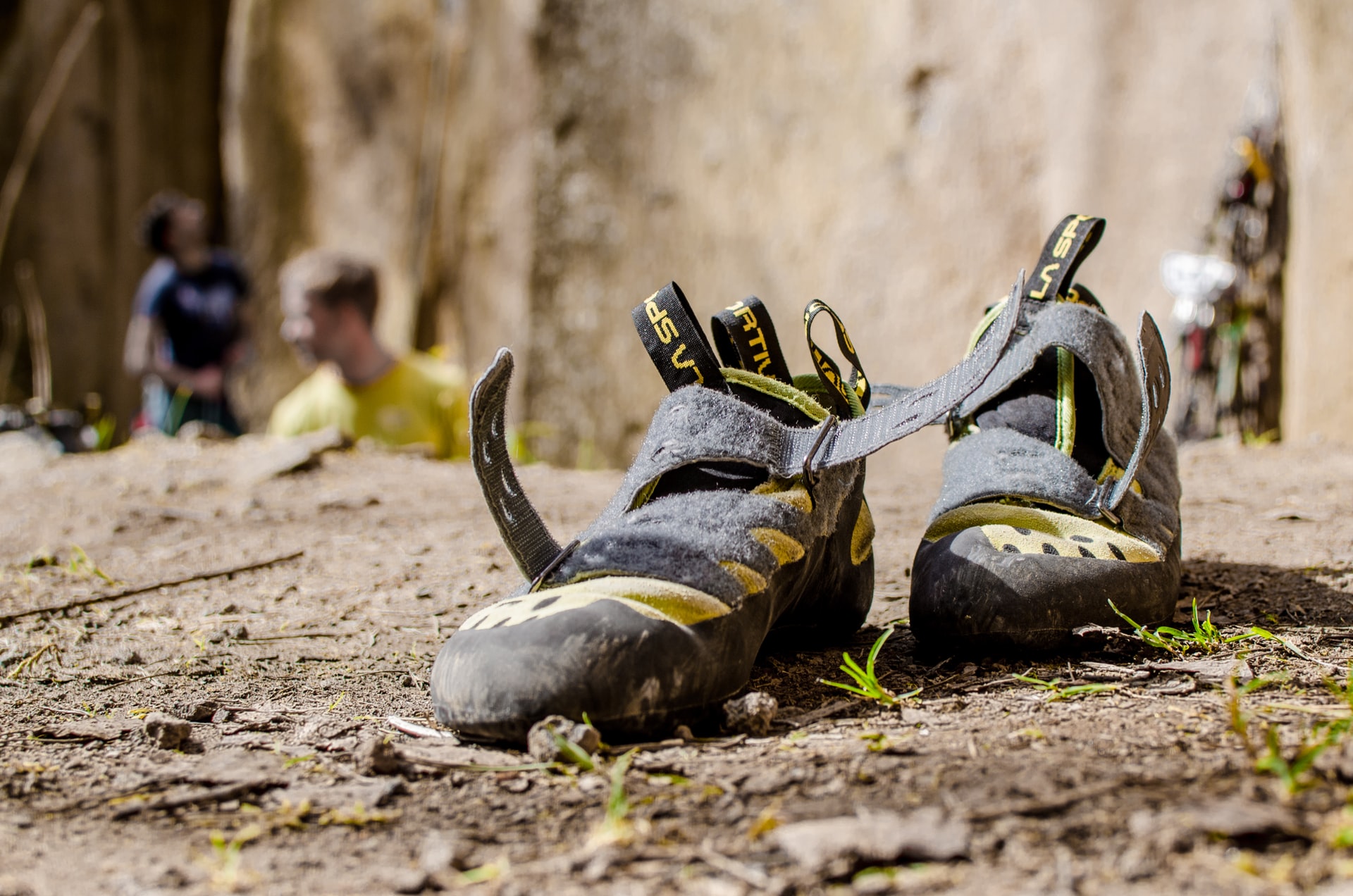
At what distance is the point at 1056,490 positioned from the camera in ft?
4.18

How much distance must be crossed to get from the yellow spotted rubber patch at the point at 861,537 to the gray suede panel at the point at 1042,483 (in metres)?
0.08

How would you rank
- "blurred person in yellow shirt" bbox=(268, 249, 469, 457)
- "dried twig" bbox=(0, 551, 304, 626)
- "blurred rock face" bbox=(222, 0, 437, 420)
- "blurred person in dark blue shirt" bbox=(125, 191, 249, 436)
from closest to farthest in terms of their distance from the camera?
"dried twig" bbox=(0, 551, 304, 626) → "blurred person in yellow shirt" bbox=(268, 249, 469, 457) → "blurred person in dark blue shirt" bbox=(125, 191, 249, 436) → "blurred rock face" bbox=(222, 0, 437, 420)

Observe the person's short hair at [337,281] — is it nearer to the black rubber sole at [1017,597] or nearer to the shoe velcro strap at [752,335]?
the shoe velcro strap at [752,335]

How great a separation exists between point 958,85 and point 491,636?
3708mm

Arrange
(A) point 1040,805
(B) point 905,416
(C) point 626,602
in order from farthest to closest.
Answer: (B) point 905,416 → (C) point 626,602 → (A) point 1040,805

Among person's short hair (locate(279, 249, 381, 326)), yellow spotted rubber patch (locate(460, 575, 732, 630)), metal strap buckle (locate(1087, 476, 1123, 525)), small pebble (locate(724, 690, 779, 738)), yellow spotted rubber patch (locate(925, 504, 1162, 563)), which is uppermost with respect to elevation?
person's short hair (locate(279, 249, 381, 326))

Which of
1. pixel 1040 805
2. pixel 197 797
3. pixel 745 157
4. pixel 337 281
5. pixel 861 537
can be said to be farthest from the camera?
pixel 745 157

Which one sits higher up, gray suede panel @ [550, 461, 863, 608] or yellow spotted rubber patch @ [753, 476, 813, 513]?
yellow spotted rubber patch @ [753, 476, 813, 513]

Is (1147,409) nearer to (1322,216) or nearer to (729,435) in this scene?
(729,435)

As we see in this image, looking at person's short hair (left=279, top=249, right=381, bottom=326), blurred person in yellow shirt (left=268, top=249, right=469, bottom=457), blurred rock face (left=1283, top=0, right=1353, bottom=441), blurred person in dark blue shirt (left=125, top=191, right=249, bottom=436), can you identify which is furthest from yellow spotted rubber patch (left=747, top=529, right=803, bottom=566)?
blurred person in dark blue shirt (left=125, top=191, right=249, bottom=436)

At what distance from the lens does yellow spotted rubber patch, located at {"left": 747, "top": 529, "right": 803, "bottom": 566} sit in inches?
43.3

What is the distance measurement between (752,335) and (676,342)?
0.09 metres

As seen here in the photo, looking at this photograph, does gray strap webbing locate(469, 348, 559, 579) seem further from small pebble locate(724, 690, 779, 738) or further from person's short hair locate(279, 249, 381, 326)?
person's short hair locate(279, 249, 381, 326)

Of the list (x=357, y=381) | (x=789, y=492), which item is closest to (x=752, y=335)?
(x=789, y=492)
